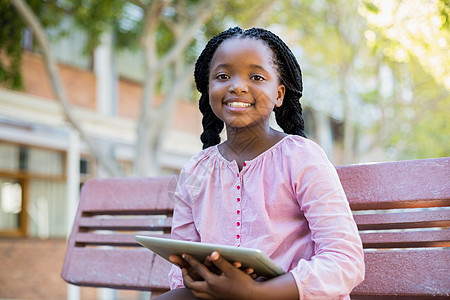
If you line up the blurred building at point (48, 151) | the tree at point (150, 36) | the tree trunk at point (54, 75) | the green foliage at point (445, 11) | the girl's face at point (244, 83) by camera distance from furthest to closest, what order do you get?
the blurred building at point (48, 151) < the tree at point (150, 36) < the tree trunk at point (54, 75) < the green foliage at point (445, 11) < the girl's face at point (244, 83)

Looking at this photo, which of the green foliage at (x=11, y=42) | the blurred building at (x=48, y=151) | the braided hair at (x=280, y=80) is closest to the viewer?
the braided hair at (x=280, y=80)

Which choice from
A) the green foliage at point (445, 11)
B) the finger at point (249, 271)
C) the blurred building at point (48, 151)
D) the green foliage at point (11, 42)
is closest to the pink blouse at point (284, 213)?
the finger at point (249, 271)

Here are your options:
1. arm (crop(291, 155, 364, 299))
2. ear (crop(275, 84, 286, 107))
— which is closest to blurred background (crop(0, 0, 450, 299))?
ear (crop(275, 84, 286, 107))

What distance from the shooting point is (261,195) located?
1.98 m

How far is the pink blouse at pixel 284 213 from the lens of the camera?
173 centimetres

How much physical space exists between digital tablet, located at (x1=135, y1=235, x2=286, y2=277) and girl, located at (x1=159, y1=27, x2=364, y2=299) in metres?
0.02

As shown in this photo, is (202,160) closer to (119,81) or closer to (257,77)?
(257,77)

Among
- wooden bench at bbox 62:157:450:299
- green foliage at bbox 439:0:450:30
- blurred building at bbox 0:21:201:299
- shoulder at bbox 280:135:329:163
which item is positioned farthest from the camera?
blurred building at bbox 0:21:201:299

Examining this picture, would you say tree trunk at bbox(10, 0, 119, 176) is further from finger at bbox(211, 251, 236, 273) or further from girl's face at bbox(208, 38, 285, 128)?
finger at bbox(211, 251, 236, 273)

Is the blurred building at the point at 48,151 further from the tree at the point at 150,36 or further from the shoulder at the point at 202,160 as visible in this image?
the shoulder at the point at 202,160

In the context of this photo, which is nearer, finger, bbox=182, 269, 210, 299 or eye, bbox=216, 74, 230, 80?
finger, bbox=182, 269, 210, 299

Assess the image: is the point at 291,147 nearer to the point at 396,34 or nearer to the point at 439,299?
the point at 439,299

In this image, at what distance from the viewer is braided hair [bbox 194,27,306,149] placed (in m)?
2.15

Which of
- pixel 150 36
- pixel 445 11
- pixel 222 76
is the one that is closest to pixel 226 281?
pixel 222 76
